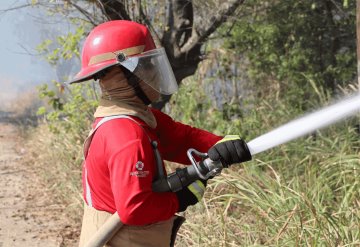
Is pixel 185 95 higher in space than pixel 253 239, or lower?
higher

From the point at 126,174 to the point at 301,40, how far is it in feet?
20.7

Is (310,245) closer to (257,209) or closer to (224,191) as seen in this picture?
(257,209)

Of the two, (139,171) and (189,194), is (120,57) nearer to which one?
(139,171)

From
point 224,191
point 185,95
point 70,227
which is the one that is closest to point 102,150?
point 224,191

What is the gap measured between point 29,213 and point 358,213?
4.04 m

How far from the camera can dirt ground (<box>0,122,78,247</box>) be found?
550 cm

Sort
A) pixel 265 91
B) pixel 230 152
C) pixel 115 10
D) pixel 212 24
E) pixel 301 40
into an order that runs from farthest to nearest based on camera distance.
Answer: pixel 265 91
pixel 301 40
pixel 212 24
pixel 115 10
pixel 230 152

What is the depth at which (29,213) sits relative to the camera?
6.44 meters

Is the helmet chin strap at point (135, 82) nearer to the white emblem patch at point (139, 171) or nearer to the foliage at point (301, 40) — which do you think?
the white emblem patch at point (139, 171)

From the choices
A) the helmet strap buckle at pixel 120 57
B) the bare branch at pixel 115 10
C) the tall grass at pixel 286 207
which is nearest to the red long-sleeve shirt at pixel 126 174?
the helmet strap buckle at pixel 120 57

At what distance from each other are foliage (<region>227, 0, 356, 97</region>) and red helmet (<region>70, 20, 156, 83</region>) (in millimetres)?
5287

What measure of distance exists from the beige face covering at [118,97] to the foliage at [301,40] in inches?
210

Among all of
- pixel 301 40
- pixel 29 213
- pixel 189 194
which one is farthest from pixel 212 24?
pixel 189 194

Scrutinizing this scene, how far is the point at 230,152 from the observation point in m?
2.26
